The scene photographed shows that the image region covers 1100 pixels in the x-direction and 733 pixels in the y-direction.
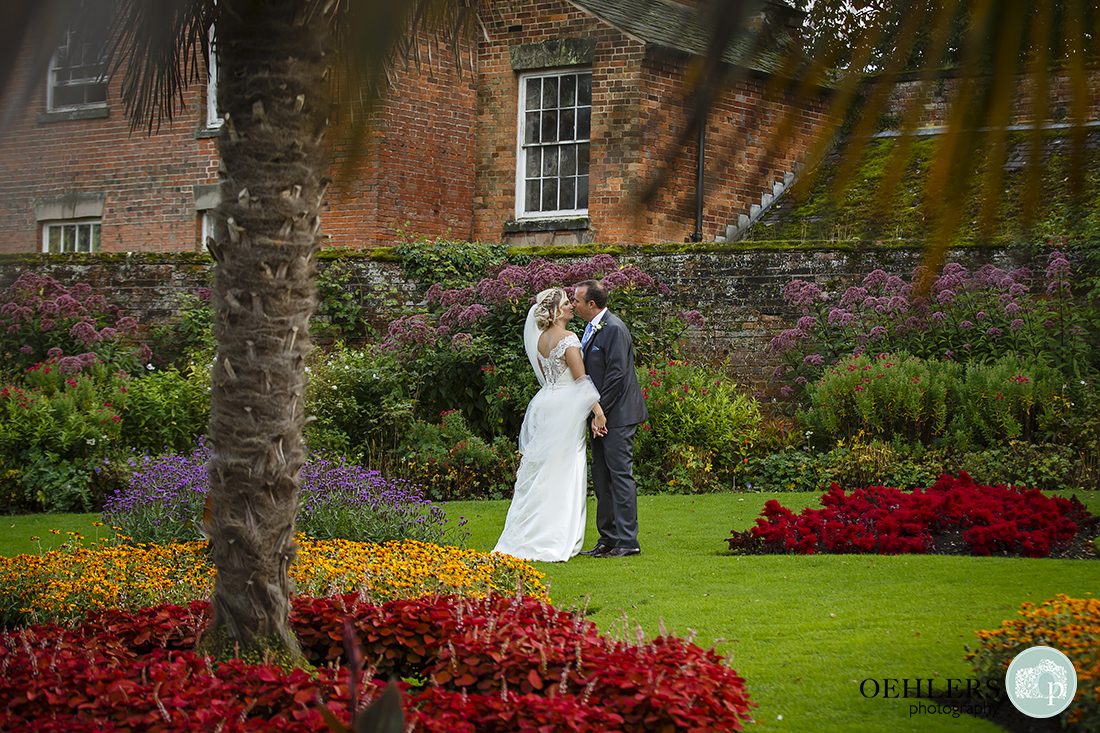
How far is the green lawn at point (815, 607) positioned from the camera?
3920 mm

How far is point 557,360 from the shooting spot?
764 cm

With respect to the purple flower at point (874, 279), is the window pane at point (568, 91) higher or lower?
higher

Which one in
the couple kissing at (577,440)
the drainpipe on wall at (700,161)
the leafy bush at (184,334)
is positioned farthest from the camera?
the leafy bush at (184,334)

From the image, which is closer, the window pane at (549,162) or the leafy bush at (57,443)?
the leafy bush at (57,443)

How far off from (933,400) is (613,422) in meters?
4.41

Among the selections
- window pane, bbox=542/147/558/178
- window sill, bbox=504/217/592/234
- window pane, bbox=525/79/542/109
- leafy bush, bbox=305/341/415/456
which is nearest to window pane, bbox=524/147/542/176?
window pane, bbox=542/147/558/178

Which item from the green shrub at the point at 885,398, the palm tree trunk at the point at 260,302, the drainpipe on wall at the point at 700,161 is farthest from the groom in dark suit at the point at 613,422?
the drainpipe on wall at the point at 700,161

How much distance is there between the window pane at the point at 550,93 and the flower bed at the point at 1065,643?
39.4 ft

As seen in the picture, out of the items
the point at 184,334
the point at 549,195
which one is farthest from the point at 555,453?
the point at 549,195

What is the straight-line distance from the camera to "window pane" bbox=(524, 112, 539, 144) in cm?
1480

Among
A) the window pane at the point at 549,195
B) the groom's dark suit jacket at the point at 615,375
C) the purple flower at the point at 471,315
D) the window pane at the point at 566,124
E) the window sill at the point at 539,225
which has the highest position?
the window pane at the point at 566,124

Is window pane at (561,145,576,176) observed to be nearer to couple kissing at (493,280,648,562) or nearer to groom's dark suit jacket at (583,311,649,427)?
couple kissing at (493,280,648,562)

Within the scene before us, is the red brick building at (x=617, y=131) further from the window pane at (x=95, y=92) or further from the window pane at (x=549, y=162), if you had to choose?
the window pane at (x=549, y=162)

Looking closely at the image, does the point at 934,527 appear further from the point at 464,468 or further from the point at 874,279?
the point at 464,468
